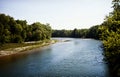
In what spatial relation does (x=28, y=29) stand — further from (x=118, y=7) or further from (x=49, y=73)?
(x=118, y=7)

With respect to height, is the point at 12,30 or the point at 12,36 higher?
the point at 12,30

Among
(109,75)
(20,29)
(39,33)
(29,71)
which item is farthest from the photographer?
(39,33)

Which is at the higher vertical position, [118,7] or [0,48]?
[118,7]

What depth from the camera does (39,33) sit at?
124 meters

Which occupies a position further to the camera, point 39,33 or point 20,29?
point 39,33

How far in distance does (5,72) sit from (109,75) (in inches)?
862

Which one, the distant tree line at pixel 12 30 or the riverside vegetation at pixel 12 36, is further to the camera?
the distant tree line at pixel 12 30

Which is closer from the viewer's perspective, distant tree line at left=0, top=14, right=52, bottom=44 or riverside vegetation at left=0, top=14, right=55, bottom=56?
riverside vegetation at left=0, top=14, right=55, bottom=56

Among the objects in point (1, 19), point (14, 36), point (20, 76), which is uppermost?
point (1, 19)

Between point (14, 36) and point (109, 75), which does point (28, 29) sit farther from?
point (109, 75)

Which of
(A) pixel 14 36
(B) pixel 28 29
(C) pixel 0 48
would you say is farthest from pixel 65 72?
(B) pixel 28 29

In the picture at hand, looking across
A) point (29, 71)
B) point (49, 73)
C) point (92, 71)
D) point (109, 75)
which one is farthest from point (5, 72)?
point (109, 75)

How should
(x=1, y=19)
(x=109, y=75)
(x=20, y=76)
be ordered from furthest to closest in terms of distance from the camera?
(x=1, y=19) < (x=20, y=76) < (x=109, y=75)

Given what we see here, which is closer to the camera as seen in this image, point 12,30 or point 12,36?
point 12,36
